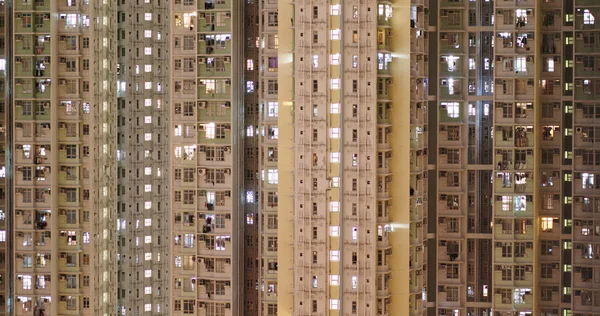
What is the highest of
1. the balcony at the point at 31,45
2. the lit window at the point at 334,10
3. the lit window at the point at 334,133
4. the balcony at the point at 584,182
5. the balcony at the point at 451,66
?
the lit window at the point at 334,10

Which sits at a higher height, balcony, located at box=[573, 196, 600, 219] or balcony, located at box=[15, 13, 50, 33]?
balcony, located at box=[15, 13, 50, 33]

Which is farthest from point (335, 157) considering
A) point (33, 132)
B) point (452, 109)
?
point (33, 132)

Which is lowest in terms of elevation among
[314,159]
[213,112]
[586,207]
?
[586,207]

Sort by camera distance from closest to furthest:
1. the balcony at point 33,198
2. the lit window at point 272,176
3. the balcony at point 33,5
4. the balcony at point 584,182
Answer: the balcony at point 584,182, the lit window at point 272,176, the balcony at point 33,5, the balcony at point 33,198

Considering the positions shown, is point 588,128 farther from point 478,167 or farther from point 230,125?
point 230,125

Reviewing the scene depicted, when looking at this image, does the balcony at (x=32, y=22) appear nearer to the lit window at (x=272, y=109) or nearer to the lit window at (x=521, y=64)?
the lit window at (x=272, y=109)

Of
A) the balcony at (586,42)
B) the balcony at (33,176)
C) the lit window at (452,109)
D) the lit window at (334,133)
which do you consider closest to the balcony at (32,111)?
the balcony at (33,176)

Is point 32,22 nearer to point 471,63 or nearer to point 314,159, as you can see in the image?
point 314,159

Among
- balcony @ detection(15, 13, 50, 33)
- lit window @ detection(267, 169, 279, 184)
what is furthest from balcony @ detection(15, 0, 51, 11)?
lit window @ detection(267, 169, 279, 184)

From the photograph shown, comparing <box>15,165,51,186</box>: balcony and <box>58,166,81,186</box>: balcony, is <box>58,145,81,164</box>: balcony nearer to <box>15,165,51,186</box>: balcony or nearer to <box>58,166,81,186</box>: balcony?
<box>58,166,81,186</box>: balcony
